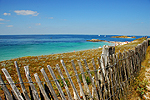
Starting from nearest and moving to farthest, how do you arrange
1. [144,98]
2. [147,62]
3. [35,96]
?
[35,96] < [144,98] < [147,62]

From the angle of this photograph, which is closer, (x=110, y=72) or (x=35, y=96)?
(x=35, y=96)

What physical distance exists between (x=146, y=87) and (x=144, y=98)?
0.82 m

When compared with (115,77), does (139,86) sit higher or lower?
lower

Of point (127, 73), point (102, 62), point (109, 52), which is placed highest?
point (109, 52)

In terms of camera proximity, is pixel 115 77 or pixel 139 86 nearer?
pixel 115 77

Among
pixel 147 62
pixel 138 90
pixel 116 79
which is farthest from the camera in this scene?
pixel 147 62

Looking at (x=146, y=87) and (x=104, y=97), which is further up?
(x=104, y=97)

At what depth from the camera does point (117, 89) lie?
4.44 metres

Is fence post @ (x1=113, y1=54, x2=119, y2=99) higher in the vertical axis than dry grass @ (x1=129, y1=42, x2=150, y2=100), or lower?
higher

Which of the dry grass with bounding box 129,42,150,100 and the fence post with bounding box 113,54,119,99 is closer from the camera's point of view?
the fence post with bounding box 113,54,119,99

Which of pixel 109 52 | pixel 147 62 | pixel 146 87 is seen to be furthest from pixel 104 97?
pixel 147 62

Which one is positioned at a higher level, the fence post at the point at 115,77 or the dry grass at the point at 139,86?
the fence post at the point at 115,77

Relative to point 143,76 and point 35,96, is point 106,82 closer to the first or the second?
point 35,96

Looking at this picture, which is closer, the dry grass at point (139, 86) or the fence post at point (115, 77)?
the fence post at point (115, 77)
